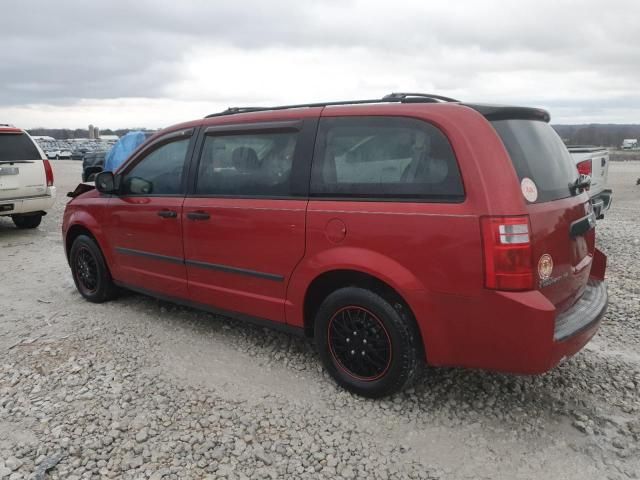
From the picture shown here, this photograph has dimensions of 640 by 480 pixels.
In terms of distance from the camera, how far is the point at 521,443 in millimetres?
2830

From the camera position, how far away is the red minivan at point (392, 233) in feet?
8.87

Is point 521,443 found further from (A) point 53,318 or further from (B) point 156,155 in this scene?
(A) point 53,318

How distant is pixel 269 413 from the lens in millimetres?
3141

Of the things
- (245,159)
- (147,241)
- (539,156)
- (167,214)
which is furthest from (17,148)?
(539,156)

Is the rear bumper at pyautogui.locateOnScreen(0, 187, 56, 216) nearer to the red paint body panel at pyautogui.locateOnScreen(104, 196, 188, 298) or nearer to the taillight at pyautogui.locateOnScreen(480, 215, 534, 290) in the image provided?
the red paint body panel at pyautogui.locateOnScreen(104, 196, 188, 298)

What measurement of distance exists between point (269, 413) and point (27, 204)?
24.7 ft

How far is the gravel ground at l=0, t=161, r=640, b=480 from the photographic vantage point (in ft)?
8.79

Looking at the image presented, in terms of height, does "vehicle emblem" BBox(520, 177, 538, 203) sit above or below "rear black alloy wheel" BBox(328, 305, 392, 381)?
above

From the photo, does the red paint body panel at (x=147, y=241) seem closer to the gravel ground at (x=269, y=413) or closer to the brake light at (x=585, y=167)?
the gravel ground at (x=269, y=413)


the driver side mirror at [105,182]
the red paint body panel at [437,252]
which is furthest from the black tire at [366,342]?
the driver side mirror at [105,182]

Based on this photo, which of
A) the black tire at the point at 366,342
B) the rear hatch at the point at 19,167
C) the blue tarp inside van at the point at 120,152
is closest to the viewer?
the black tire at the point at 366,342

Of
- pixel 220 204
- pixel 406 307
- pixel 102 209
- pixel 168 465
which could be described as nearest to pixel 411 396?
pixel 406 307

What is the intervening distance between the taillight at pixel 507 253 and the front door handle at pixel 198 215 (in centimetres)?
205

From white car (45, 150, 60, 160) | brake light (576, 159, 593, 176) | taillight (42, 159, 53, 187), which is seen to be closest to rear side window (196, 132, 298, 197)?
brake light (576, 159, 593, 176)
